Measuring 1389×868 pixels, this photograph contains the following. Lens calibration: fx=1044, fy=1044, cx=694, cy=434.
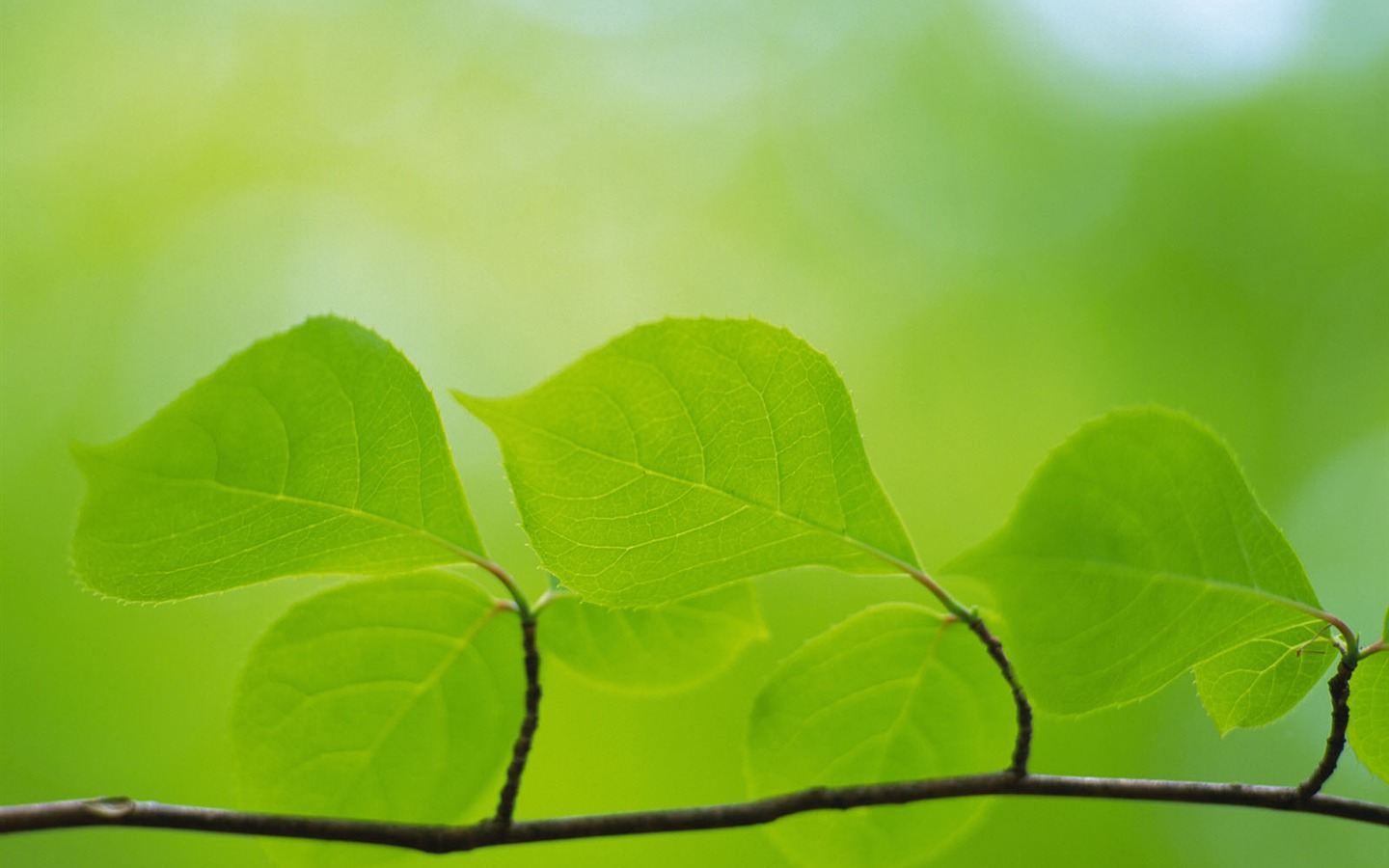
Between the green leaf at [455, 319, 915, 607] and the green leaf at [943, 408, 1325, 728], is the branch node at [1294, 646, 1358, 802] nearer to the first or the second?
the green leaf at [943, 408, 1325, 728]

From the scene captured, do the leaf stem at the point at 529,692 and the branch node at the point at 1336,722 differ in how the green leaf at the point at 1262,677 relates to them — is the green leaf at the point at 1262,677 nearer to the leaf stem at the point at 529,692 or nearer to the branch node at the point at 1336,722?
the branch node at the point at 1336,722

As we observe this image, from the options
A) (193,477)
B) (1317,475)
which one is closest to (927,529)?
(1317,475)

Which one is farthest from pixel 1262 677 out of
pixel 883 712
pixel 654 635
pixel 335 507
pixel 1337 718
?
pixel 335 507

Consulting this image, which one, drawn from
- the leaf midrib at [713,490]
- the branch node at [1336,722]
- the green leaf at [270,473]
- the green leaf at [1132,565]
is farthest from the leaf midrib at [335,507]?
the branch node at [1336,722]

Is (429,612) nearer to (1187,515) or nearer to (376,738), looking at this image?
(376,738)

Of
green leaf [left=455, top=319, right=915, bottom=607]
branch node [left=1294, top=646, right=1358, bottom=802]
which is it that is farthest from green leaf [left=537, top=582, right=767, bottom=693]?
branch node [left=1294, top=646, right=1358, bottom=802]

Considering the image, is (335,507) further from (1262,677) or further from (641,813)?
(1262,677)

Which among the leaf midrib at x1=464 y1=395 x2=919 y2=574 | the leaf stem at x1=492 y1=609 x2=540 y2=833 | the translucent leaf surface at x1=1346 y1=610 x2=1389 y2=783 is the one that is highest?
the leaf midrib at x1=464 y1=395 x2=919 y2=574
